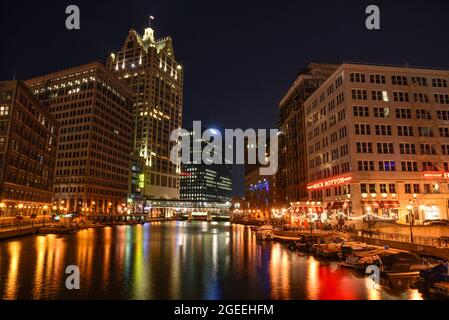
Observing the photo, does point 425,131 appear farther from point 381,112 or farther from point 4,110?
point 4,110

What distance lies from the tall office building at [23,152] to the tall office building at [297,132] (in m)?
78.8

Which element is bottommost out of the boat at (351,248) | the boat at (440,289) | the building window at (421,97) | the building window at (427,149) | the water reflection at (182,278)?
the water reflection at (182,278)

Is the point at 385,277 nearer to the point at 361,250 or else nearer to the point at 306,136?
the point at 361,250

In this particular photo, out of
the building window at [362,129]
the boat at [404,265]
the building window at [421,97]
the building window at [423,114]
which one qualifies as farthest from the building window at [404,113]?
the boat at [404,265]

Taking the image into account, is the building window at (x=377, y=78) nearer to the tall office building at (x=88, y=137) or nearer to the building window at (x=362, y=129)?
the building window at (x=362, y=129)

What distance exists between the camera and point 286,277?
32594 millimetres

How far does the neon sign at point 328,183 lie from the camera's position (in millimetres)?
67062

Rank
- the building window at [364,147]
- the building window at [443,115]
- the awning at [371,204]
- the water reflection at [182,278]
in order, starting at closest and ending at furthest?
the water reflection at [182,278] < the awning at [371,204] < the building window at [364,147] < the building window at [443,115]

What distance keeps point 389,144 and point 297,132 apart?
39.7 m

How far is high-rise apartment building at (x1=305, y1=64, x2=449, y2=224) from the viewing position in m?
64.2

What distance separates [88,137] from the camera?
511 ft

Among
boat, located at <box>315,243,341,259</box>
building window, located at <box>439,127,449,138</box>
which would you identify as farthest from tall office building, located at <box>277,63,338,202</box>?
boat, located at <box>315,243,341,259</box>
